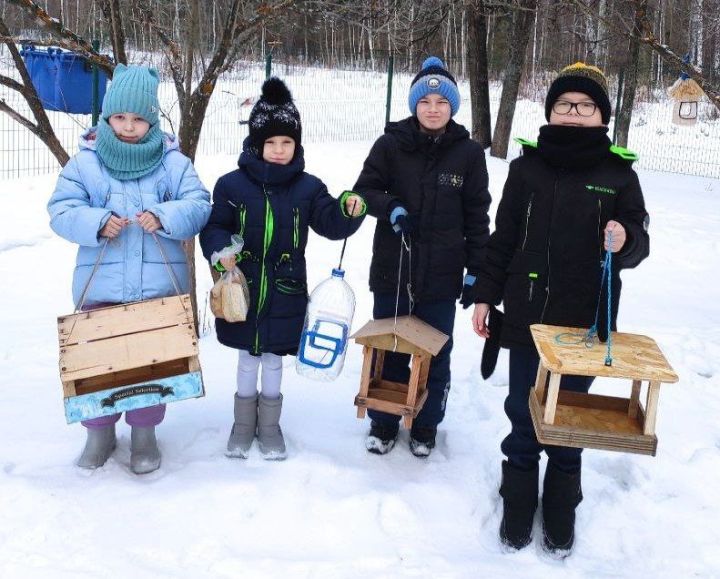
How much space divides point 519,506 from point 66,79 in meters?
7.71

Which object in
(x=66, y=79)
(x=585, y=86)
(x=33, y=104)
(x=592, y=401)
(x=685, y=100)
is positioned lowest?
(x=592, y=401)

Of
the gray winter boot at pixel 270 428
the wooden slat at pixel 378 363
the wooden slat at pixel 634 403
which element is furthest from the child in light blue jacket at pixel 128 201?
the wooden slat at pixel 634 403

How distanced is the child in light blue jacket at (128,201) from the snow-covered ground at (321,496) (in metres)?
0.85

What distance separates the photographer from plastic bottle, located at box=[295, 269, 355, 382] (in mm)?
3379

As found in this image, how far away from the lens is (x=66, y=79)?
8656mm

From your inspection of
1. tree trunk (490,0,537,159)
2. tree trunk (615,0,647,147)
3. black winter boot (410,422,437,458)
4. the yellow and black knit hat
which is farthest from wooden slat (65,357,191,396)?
tree trunk (615,0,647,147)

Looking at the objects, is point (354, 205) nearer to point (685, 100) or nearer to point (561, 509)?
point (561, 509)

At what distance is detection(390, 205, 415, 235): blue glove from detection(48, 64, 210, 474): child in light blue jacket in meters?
0.85

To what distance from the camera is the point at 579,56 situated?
29359 millimetres

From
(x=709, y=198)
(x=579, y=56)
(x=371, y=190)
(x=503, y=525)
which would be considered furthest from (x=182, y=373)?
(x=579, y=56)

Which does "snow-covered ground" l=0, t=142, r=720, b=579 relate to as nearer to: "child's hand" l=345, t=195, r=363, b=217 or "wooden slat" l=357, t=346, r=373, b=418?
"wooden slat" l=357, t=346, r=373, b=418

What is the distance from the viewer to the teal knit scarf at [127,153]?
10.3 ft

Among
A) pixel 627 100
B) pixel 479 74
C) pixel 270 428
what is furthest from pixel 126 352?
pixel 627 100

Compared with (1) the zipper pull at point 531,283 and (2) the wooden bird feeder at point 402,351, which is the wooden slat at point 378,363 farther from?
(1) the zipper pull at point 531,283
